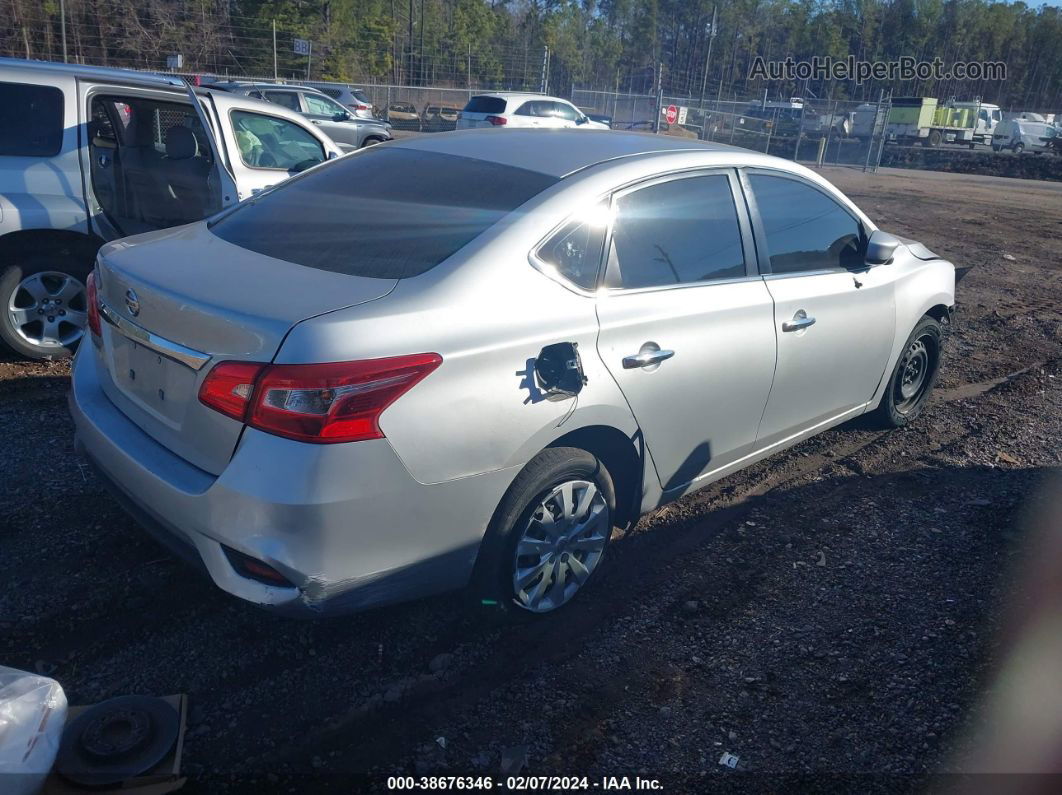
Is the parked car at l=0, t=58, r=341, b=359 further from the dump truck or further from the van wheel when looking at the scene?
the dump truck

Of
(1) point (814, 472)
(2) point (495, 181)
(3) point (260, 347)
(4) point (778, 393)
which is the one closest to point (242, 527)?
(3) point (260, 347)

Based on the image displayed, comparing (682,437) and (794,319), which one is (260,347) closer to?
(682,437)

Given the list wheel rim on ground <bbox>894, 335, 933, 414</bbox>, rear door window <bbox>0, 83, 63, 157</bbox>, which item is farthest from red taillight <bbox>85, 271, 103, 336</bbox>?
wheel rim on ground <bbox>894, 335, 933, 414</bbox>

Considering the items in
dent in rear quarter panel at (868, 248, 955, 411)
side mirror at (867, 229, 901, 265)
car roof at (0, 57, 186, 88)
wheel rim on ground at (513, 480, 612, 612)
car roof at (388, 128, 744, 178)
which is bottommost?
wheel rim on ground at (513, 480, 612, 612)

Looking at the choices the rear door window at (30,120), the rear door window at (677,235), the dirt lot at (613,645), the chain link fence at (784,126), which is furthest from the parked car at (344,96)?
the rear door window at (677,235)

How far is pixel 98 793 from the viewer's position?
2186mm

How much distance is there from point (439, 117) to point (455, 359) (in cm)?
3670

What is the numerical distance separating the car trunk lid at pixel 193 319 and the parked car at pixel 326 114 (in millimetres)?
17166

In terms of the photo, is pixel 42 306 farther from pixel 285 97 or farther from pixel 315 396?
pixel 285 97

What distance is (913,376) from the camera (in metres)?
5.39

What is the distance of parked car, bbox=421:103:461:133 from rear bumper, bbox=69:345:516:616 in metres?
33.7

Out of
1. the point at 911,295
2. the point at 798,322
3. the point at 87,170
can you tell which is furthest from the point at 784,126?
the point at 798,322

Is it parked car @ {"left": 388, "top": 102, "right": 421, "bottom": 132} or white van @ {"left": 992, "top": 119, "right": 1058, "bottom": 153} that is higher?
white van @ {"left": 992, "top": 119, "right": 1058, "bottom": 153}

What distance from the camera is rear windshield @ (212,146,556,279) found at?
294 cm
